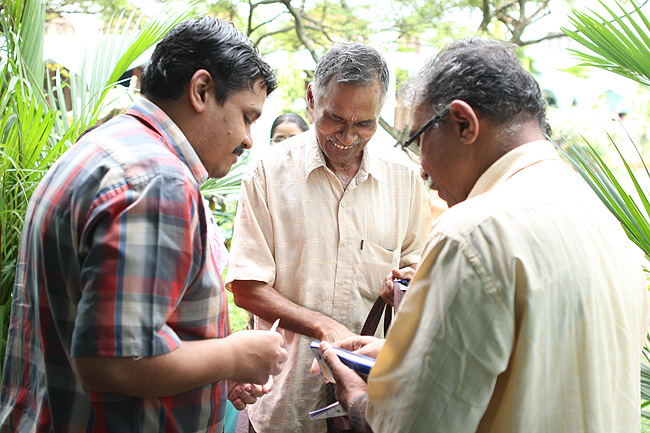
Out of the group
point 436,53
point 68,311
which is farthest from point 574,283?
point 68,311

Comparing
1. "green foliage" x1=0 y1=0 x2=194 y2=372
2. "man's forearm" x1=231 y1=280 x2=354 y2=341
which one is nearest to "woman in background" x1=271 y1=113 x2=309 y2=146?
"green foliage" x1=0 y1=0 x2=194 y2=372

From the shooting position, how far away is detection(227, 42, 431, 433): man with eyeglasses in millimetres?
Result: 1995

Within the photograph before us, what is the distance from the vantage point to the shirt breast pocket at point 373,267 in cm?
209

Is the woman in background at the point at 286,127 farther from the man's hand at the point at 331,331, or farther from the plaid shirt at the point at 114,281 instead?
the plaid shirt at the point at 114,281

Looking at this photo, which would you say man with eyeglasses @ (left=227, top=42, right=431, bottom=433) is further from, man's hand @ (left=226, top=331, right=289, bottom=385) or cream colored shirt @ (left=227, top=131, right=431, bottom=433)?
man's hand @ (left=226, top=331, right=289, bottom=385)

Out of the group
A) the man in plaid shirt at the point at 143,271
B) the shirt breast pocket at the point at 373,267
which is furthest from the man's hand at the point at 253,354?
the shirt breast pocket at the point at 373,267

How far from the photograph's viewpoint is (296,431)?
1973 millimetres

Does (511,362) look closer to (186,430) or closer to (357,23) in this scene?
(186,430)

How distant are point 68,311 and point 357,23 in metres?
6.30

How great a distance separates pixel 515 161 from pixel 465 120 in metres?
0.14

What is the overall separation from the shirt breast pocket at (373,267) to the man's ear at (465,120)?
903 millimetres

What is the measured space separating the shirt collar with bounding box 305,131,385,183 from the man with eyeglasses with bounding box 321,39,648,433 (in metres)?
0.95

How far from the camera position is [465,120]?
4.04ft

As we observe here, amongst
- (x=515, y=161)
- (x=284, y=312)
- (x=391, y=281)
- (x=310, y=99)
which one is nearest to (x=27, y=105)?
(x=310, y=99)
